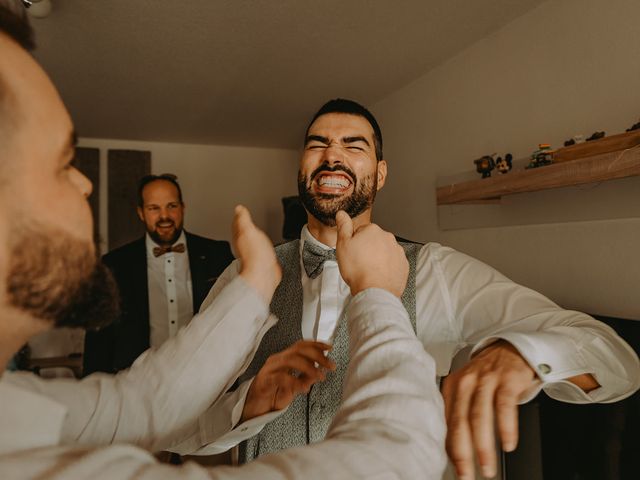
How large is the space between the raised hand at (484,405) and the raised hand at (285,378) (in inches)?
11.6

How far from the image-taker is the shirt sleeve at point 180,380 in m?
0.74

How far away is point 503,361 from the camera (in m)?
0.72

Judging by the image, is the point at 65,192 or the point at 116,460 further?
the point at 65,192

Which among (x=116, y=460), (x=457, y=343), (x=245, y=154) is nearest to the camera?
(x=116, y=460)

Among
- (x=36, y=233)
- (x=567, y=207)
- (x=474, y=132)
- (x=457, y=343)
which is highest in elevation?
(x=474, y=132)

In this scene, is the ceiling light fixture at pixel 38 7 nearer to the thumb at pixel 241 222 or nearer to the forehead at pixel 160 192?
the forehead at pixel 160 192

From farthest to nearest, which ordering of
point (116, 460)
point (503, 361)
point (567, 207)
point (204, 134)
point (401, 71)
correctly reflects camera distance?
point (204, 134)
point (401, 71)
point (567, 207)
point (503, 361)
point (116, 460)

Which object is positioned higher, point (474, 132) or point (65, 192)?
point (474, 132)

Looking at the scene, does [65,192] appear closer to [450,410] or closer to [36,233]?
[36,233]

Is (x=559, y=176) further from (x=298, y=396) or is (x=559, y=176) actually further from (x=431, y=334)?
(x=298, y=396)

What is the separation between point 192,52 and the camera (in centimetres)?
268

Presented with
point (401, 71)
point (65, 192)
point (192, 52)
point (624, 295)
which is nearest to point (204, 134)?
point (192, 52)

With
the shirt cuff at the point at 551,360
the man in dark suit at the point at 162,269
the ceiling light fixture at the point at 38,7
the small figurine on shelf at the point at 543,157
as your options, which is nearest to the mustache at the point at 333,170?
the shirt cuff at the point at 551,360

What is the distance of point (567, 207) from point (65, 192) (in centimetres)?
216
